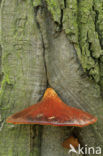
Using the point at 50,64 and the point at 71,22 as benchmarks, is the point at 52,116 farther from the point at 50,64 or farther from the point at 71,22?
the point at 71,22

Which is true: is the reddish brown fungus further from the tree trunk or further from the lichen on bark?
the lichen on bark

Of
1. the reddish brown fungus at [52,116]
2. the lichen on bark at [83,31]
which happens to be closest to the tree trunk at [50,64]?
the lichen on bark at [83,31]

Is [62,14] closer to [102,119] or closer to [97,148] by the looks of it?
[102,119]

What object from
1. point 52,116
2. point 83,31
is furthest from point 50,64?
point 52,116

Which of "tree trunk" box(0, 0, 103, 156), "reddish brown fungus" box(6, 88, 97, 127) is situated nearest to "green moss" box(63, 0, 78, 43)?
"tree trunk" box(0, 0, 103, 156)

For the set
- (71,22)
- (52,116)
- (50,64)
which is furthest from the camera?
(50,64)

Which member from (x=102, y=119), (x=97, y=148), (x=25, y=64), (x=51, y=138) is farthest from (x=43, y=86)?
→ (x=97, y=148)
